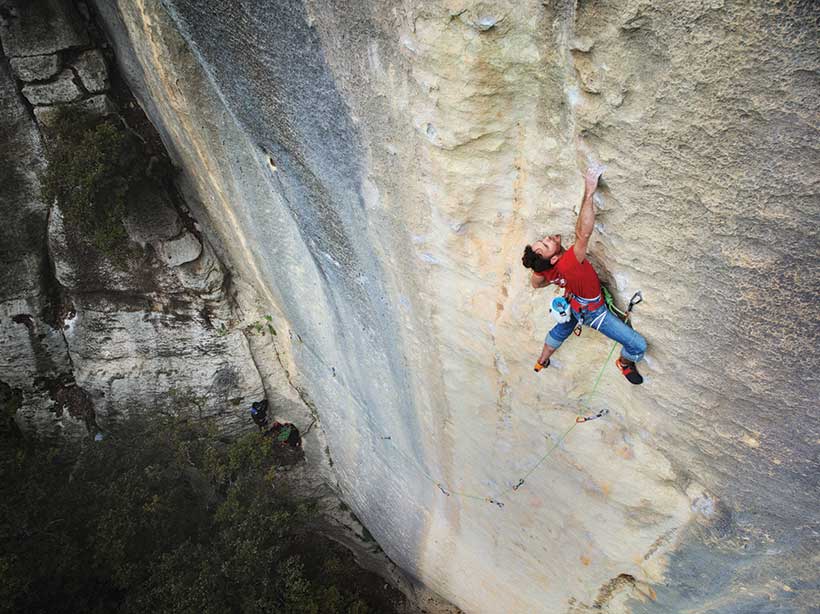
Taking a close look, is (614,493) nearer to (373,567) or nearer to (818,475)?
(818,475)

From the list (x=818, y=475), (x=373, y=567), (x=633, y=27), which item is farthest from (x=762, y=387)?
(x=373, y=567)

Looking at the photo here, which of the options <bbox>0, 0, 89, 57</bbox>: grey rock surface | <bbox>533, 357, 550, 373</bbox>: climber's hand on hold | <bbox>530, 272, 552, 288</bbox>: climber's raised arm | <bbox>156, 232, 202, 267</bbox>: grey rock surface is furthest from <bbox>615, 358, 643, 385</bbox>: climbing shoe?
<bbox>0, 0, 89, 57</bbox>: grey rock surface

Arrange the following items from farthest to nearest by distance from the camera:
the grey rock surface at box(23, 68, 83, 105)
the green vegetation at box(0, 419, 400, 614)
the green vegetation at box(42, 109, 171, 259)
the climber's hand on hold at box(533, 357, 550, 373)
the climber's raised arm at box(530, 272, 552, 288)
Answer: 1. the green vegetation at box(0, 419, 400, 614)
2. the grey rock surface at box(23, 68, 83, 105)
3. the green vegetation at box(42, 109, 171, 259)
4. the climber's hand on hold at box(533, 357, 550, 373)
5. the climber's raised arm at box(530, 272, 552, 288)

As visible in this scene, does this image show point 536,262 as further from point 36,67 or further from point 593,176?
point 36,67

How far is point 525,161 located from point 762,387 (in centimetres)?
186

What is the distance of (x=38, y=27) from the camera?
5949 millimetres

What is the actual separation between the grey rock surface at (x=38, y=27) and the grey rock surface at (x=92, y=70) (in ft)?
0.48

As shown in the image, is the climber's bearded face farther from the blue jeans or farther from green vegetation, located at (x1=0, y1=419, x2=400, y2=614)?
green vegetation, located at (x1=0, y1=419, x2=400, y2=614)

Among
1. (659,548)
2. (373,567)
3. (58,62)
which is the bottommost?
(373,567)

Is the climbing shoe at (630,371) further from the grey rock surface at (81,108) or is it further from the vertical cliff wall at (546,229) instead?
the grey rock surface at (81,108)

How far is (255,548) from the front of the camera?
24.7 feet

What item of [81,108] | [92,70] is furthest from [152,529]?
[92,70]

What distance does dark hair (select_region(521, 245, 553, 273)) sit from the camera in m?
3.60

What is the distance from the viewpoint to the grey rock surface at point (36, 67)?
6.09m
